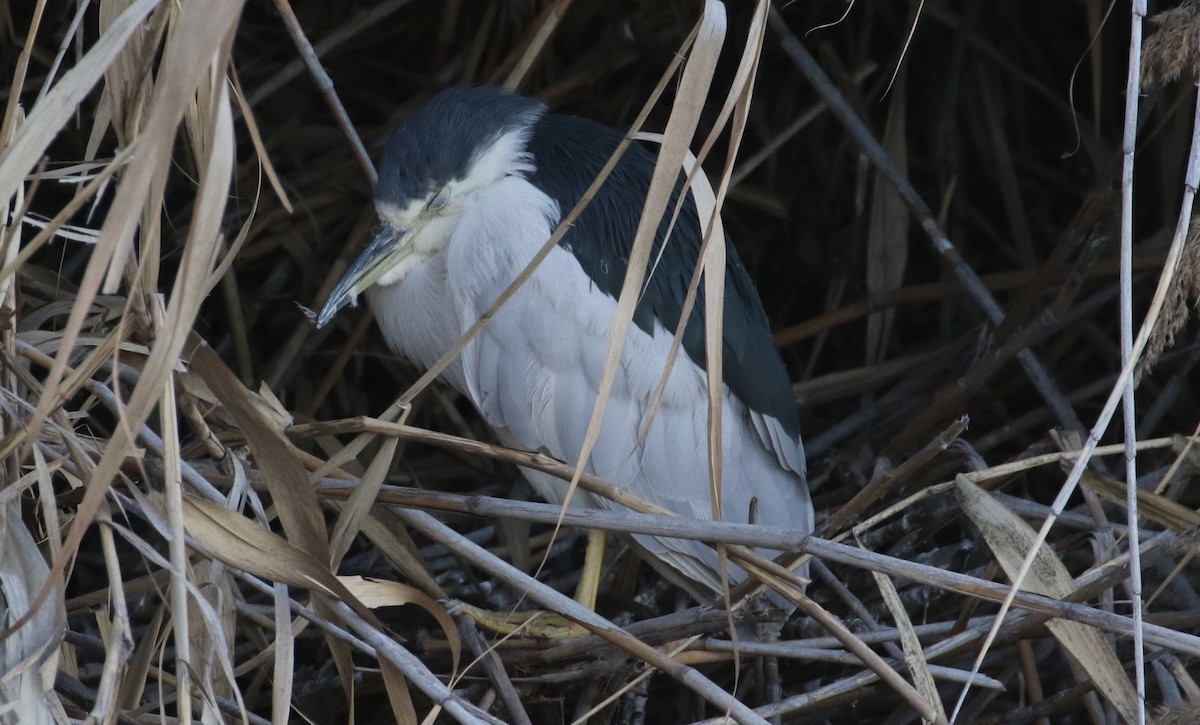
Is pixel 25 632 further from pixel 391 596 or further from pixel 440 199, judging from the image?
pixel 440 199

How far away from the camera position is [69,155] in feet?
7.66

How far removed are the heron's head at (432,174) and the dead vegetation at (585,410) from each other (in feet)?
0.72

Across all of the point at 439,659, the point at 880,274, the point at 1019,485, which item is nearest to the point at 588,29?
the point at 880,274

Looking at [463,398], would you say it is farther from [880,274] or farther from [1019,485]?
[1019,485]

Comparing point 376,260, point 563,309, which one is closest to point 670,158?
point 563,309

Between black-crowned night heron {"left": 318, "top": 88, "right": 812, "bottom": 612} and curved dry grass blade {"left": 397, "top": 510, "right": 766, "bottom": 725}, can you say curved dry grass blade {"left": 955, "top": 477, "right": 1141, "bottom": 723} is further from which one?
black-crowned night heron {"left": 318, "top": 88, "right": 812, "bottom": 612}

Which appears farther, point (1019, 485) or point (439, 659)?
point (1019, 485)

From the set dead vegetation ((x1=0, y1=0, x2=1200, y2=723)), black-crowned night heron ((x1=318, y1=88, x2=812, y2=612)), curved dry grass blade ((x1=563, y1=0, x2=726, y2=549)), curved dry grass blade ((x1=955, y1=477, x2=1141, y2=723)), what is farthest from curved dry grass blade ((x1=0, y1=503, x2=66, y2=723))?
curved dry grass blade ((x1=955, y1=477, x2=1141, y2=723))

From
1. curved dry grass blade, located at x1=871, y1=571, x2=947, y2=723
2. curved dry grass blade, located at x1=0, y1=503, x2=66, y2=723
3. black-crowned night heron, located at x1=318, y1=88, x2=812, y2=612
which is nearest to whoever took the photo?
curved dry grass blade, located at x1=0, y1=503, x2=66, y2=723

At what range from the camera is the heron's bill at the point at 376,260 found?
167cm

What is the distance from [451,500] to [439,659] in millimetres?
606

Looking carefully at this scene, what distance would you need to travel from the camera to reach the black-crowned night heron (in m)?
1.65

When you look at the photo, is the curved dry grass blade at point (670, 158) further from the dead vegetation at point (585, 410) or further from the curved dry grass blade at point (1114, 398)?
the curved dry grass blade at point (1114, 398)

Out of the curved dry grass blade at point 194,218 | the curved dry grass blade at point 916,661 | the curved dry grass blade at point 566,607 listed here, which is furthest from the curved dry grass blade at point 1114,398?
the curved dry grass blade at point 194,218
